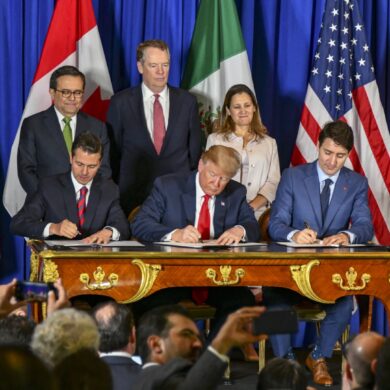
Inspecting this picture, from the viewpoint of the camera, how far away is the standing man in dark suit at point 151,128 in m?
6.75

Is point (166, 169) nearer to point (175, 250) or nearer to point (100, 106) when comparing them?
point (100, 106)

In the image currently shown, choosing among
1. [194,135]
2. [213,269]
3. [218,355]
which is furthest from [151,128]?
[218,355]

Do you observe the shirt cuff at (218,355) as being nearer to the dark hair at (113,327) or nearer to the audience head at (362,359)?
the audience head at (362,359)

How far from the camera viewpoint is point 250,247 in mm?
5785

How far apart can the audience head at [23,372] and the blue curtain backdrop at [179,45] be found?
563cm

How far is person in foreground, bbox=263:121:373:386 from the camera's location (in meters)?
6.12

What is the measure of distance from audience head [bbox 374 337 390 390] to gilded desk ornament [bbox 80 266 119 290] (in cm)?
→ 294

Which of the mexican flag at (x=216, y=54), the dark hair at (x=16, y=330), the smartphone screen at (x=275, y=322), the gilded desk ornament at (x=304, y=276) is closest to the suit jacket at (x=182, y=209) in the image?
the gilded desk ornament at (x=304, y=276)

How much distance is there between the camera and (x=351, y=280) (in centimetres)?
571

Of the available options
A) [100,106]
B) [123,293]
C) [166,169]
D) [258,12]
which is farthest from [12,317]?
[258,12]

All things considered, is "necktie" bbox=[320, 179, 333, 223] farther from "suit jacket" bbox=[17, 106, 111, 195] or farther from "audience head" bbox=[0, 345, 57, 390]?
"audience head" bbox=[0, 345, 57, 390]

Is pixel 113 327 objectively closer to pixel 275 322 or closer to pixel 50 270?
pixel 275 322

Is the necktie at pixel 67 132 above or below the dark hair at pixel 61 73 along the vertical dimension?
below

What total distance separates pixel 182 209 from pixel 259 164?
94 centimetres
